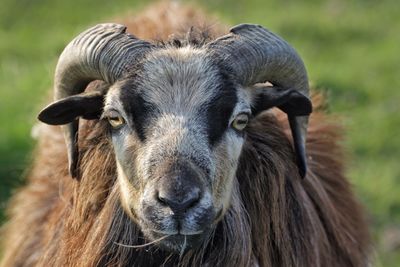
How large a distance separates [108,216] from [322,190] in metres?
1.60

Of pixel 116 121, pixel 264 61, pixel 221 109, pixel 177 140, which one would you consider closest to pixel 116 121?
pixel 116 121

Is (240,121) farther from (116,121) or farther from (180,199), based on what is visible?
(180,199)

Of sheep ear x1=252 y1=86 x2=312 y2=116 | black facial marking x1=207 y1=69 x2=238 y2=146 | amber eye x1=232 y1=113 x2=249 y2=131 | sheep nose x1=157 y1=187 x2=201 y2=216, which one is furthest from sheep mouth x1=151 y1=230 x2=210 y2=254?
sheep ear x1=252 y1=86 x2=312 y2=116

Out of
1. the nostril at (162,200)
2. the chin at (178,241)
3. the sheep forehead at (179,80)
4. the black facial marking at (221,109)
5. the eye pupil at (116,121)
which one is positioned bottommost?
the chin at (178,241)

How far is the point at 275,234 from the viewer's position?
21.4ft

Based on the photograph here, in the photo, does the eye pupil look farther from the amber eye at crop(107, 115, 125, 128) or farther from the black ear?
the black ear

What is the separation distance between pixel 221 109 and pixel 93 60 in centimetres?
85

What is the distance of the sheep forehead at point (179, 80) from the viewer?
5746mm

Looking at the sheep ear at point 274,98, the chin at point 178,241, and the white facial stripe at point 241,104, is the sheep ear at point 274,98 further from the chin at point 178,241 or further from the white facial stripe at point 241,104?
the chin at point 178,241

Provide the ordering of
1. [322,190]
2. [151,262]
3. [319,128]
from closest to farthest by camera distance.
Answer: [151,262] < [322,190] < [319,128]

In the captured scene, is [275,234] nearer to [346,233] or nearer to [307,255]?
[307,255]

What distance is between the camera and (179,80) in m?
5.85

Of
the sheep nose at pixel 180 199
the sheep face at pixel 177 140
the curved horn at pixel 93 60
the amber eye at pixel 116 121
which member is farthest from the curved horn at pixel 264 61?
the sheep nose at pixel 180 199

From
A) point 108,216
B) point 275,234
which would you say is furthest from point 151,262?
point 275,234
